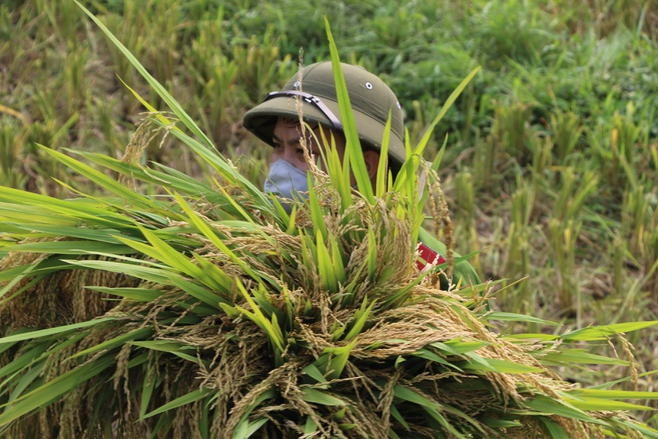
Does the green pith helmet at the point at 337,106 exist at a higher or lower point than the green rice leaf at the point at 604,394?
higher

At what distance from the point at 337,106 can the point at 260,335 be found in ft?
2.52

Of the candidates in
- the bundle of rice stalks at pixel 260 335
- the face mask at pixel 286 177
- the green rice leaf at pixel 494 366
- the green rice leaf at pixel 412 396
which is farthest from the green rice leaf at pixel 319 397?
the face mask at pixel 286 177

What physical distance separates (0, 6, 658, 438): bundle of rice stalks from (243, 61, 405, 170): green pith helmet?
0.48 meters

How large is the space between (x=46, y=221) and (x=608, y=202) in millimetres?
3122

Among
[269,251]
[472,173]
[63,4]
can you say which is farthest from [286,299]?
[63,4]

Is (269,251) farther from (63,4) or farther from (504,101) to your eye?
(63,4)

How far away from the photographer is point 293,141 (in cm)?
189

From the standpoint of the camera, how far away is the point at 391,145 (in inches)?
75.9

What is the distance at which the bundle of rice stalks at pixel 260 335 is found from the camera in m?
1.25

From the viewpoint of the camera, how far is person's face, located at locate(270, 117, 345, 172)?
185cm

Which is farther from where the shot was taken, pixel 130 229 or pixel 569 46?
pixel 569 46

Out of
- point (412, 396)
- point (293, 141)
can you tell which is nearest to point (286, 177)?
point (293, 141)

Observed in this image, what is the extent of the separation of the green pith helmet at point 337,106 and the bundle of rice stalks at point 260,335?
475 millimetres

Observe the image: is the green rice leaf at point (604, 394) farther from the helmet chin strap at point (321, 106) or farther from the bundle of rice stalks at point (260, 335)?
the helmet chin strap at point (321, 106)
